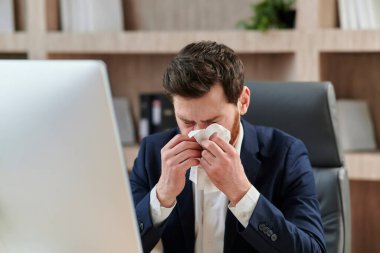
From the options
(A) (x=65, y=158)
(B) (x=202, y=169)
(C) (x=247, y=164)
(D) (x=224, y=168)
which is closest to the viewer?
(A) (x=65, y=158)

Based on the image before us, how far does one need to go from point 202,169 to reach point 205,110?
135 mm

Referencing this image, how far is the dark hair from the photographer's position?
1585 mm

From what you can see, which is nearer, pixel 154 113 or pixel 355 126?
pixel 355 126

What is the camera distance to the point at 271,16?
3135 mm

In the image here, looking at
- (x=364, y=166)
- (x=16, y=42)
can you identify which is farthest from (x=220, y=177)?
(x=16, y=42)

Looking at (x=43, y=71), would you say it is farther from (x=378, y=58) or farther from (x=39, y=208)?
(x=378, y=58)

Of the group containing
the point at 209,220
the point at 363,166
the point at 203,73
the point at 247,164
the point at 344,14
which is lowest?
the point at 363,166

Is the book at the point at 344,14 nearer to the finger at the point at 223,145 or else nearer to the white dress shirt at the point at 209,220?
the white dress shirt at the point at 209,220

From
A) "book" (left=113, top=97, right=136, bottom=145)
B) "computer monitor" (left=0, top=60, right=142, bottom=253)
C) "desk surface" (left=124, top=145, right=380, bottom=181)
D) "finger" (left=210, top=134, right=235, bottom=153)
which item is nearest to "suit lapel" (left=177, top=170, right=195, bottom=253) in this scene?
"finger" (left=210, top=134, right=235, bottom=153)

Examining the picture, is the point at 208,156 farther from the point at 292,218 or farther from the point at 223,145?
the point at 292,218

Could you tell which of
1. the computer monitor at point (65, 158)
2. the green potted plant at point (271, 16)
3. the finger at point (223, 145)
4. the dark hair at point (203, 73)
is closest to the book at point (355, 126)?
the green potted plant at point (271, 16)

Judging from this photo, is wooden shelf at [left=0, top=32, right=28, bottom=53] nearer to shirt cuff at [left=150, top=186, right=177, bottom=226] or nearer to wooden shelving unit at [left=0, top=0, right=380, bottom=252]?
wooden shelving unit at [left=0, top=0, right=380, bottom=252]

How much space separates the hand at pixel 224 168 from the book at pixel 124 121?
196cm

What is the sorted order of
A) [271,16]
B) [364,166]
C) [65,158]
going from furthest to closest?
[271,16] < [364,166] < [65,158]
